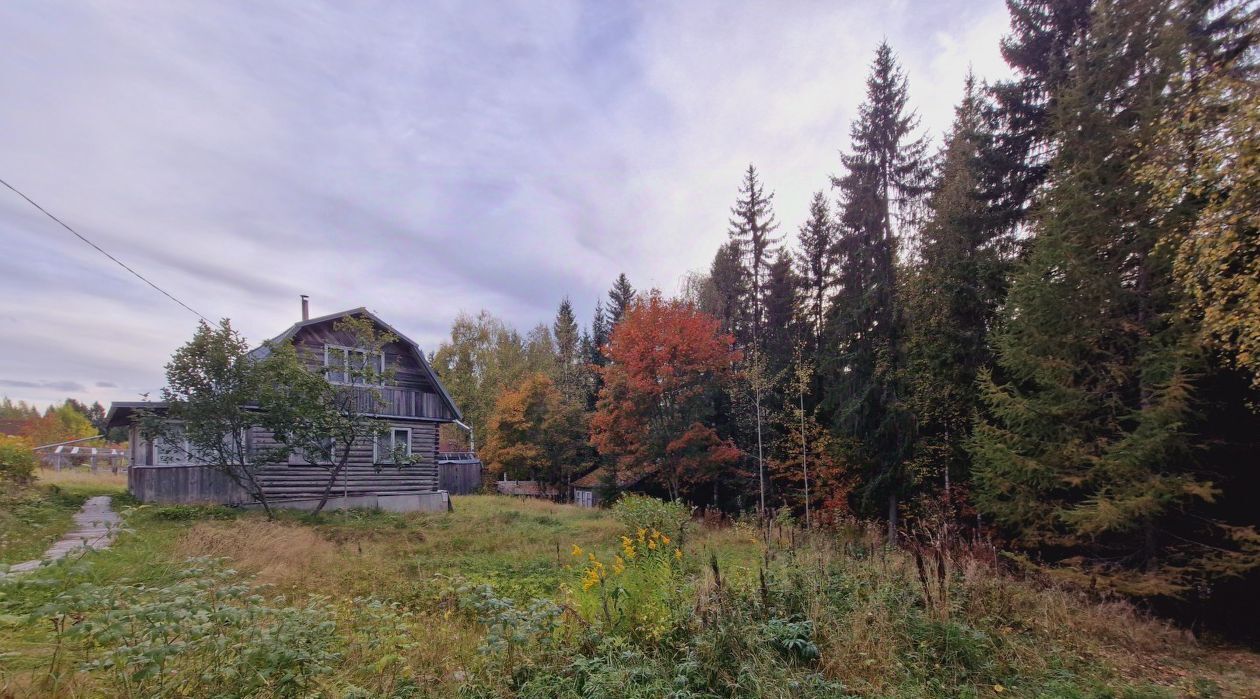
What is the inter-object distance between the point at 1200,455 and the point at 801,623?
314 inches

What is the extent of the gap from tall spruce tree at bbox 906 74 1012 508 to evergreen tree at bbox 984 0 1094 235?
1.25 feet

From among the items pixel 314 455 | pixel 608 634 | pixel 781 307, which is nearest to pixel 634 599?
pixel 608 634

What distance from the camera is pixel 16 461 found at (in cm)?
1312

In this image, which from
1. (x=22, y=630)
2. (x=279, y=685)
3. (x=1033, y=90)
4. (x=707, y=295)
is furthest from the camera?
(x=707, y=295)

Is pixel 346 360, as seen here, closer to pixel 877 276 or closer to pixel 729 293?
pixel 729 293

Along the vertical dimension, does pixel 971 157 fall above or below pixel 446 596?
above

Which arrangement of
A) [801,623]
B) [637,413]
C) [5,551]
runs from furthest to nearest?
1. [637,413]
2. [5,551]
3. [801,623]

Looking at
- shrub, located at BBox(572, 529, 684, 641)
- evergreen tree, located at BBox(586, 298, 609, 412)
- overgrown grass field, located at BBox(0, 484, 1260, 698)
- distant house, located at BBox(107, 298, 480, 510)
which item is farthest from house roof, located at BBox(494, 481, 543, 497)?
shrub, located at BBox(572, 529, 684, 641)

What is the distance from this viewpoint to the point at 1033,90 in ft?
41.3

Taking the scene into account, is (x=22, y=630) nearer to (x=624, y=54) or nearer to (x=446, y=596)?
(x=446, y=596)

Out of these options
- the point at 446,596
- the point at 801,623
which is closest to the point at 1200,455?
the point at 801,623

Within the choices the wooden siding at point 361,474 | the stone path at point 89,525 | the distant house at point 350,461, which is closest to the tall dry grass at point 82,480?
the distant house at point 350,461

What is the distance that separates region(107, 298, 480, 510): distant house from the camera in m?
14.8

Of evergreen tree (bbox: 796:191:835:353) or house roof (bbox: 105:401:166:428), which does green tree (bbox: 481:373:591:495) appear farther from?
house roof (bbox: 105:401:166:428)
